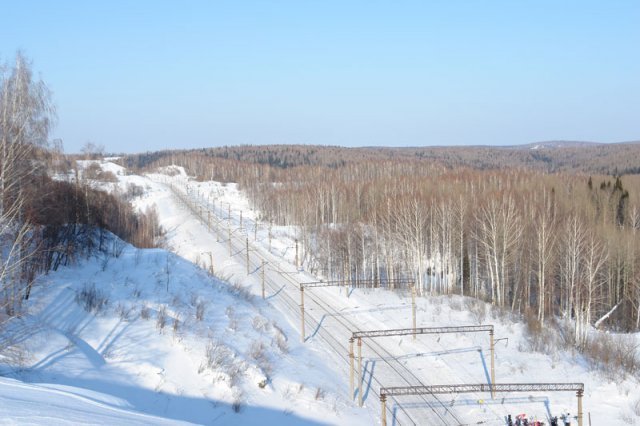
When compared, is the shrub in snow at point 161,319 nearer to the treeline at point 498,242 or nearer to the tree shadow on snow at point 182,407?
the tree shadow on snow at point 182,407

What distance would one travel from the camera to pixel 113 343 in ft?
50.5

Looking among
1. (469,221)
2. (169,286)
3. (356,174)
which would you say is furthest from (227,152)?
(169,286)

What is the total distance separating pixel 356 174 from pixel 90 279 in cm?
7171

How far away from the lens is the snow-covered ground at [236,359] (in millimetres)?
12477

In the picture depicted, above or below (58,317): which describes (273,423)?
below

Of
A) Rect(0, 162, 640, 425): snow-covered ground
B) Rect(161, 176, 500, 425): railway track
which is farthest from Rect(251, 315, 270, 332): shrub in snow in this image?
Rect(161, 176, 500, 425): railway track

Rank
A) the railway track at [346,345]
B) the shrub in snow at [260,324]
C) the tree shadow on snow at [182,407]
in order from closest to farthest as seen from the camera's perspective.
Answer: the tree shadow on snow at [182,407]
the railway track at [346,345]
the shrub in snow at [260,324]

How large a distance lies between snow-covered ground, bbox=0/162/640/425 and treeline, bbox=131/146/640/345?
18.1ft

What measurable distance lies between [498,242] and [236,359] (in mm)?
23039

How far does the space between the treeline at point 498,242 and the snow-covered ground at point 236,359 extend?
5.51 m

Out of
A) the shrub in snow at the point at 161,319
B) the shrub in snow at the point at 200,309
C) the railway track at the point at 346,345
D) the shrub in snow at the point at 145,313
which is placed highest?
the shrub in snow at the point at 145,313

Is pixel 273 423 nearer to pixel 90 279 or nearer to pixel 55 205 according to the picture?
pixel 90 279

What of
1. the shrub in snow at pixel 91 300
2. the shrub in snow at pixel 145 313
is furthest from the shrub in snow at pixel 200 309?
the shrub in snow at pixel 91 300

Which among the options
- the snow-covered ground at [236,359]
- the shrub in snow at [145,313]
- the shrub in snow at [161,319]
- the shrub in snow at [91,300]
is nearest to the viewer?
the snow-covered ground at [236,359]
